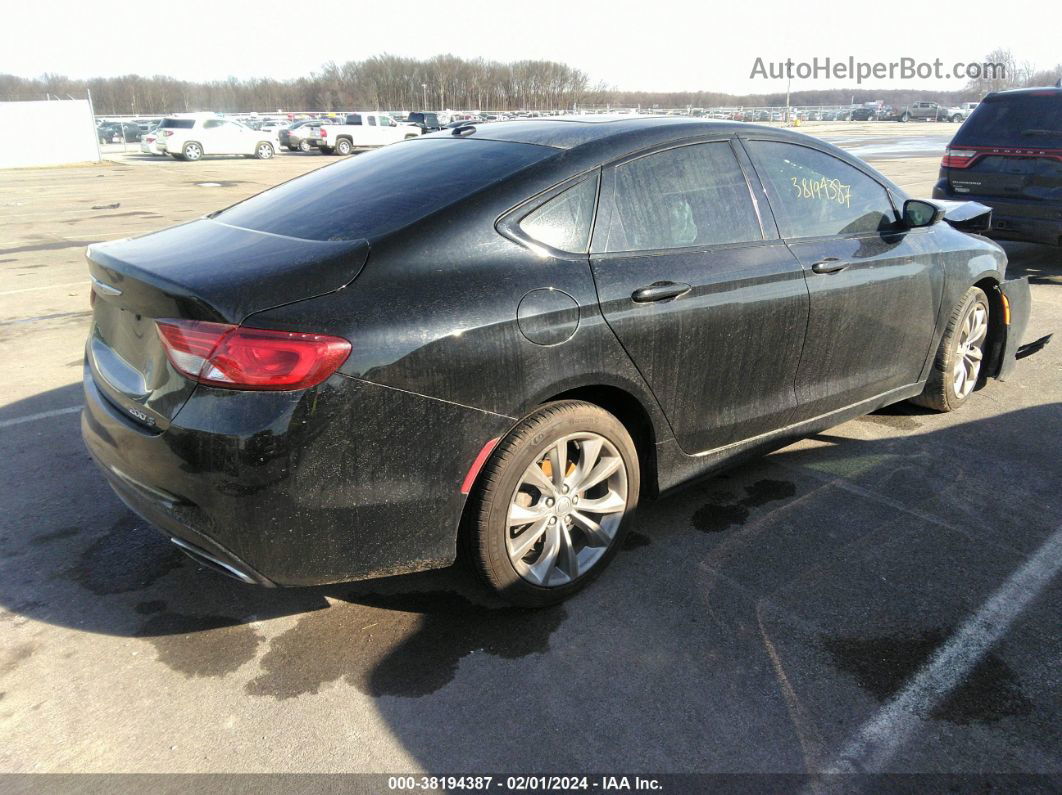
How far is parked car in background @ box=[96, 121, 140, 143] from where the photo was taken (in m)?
42.7

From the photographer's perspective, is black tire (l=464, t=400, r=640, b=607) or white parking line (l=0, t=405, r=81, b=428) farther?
white parking line (l=0, t=405, r=81, b=428)

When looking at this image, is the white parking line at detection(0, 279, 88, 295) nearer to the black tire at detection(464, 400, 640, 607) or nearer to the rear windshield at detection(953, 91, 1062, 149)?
the black tire at detection(464, 400, 640, 607)

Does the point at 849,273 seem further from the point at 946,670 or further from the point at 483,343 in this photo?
the point at 483,343

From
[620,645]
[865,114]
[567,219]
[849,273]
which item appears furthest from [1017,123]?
[865,114]

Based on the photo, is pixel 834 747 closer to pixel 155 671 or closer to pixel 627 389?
pixel 627 389

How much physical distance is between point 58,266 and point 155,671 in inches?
339

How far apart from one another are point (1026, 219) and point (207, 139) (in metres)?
30.4

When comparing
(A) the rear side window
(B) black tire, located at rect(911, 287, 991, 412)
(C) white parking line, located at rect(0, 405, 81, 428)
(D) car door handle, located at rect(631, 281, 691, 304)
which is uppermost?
(A) the rear side window

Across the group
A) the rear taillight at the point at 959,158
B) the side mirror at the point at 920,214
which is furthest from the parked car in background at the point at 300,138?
the side mirror at the point at 920,214

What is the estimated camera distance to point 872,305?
3906 mm

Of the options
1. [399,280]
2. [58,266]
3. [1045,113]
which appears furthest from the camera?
[58,266]

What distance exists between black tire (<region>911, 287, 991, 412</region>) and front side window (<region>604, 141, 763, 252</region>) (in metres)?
1.78

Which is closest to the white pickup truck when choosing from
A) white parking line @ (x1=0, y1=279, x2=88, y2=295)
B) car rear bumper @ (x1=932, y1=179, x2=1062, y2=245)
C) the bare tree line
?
white parking line @ (x1=0, y1=279, x2=88, y2=295)

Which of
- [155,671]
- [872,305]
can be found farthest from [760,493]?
[155,671]
